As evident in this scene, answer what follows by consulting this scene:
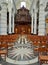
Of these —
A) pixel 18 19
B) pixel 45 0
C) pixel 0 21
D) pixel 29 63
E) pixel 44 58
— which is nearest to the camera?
pixel 44 58

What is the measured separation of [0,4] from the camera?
24.1 metres

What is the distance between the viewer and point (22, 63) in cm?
852

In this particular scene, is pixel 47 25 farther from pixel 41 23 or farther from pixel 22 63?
pixel 22 63

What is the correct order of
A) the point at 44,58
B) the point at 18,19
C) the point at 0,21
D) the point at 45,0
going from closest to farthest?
the point at 44,58
the point at 45,0
the point at 0,21
the point at 18,19

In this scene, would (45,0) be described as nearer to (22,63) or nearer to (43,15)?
(43,15)

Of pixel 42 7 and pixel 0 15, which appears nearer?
pixel 42 7

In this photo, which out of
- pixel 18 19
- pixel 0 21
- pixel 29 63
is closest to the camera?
pixel 29 63

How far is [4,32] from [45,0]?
7.37 metres

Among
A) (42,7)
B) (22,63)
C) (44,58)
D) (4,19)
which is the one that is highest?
(42,7)

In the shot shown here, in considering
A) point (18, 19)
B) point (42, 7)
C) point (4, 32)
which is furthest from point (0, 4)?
point (18, 19)

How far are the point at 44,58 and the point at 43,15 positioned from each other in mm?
16367

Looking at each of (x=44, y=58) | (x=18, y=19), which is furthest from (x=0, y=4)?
(x=18, y=19)

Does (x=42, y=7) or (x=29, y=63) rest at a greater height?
(x=42, y=7)

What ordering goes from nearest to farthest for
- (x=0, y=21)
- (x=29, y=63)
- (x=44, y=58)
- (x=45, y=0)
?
(x=44, y=58)
(x=29, y=63)
(x=45, y=0)
(x=0, y=21)
